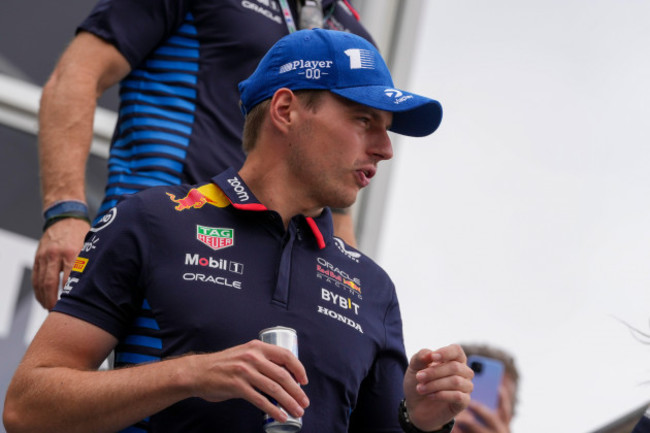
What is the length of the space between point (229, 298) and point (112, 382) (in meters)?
0.29

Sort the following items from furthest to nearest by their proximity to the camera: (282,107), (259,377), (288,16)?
(288,16) < (282,107) < (259,377)

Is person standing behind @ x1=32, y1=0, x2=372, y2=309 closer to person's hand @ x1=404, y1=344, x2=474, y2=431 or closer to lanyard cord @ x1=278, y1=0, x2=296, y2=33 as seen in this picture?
lanyard cord @ x1=278, y1=0, x2=296, y2=33

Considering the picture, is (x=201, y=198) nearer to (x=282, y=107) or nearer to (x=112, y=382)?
(x=282, y=107)

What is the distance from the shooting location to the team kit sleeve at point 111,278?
175 cm

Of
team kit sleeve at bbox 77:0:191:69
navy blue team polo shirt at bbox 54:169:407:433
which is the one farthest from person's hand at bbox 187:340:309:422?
team kit sleeve at bbox 77:0:191:69

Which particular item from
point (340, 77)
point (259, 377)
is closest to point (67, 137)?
point (340, 77)

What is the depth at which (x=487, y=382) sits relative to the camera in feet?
6.56

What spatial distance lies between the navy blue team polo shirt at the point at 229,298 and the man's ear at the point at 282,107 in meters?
0.16

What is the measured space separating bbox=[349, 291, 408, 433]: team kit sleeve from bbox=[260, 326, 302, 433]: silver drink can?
48cm

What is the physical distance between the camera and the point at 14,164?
12.6ft

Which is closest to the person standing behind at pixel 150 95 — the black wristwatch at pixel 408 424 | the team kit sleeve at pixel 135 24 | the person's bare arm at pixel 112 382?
the team kit sleeve at pixel 135 24

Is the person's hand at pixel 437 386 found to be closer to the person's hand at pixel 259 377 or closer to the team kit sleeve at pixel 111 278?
the person's hand at pixel 259 377

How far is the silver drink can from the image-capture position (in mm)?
1523

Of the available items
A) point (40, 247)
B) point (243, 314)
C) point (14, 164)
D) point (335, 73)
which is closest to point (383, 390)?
point (243, 314)
